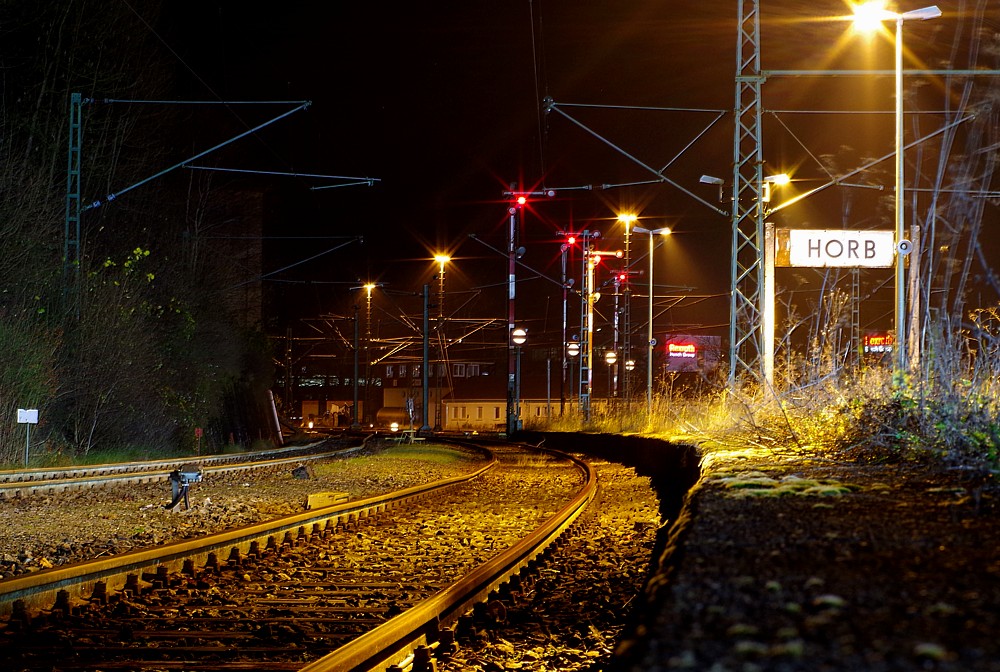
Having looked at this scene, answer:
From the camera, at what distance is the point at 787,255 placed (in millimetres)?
17328

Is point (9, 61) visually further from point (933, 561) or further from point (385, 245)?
point (933, 561)

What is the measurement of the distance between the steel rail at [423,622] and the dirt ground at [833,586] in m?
1.77

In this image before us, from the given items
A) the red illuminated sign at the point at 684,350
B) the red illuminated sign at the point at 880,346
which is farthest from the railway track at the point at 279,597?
the red illuminated sign at the point at 684,350

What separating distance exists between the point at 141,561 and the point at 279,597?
1513 mm

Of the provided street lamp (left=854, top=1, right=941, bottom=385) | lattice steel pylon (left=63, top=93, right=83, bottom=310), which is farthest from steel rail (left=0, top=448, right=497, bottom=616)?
lattice steel pylon (left=63, top=93, right=83, bottom=310)

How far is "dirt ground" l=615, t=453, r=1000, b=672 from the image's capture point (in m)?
3.04

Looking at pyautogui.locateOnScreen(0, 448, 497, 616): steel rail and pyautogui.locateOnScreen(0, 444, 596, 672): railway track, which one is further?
pyautogui.locateOnScreen(0, 448, 497, 616): steel rail

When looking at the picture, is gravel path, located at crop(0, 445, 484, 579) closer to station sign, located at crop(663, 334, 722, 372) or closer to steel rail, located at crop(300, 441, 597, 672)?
steel rail, located at crop(300, 441, 597, 672)

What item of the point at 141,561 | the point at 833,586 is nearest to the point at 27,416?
the point at 141,561

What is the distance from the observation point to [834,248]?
16828 mm

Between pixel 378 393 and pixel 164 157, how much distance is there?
225 feet

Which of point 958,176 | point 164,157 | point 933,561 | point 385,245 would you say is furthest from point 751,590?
point 385,245

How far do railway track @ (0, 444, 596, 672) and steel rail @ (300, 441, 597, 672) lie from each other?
12 millimetres

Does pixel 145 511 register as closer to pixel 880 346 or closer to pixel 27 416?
pixel 27 416
